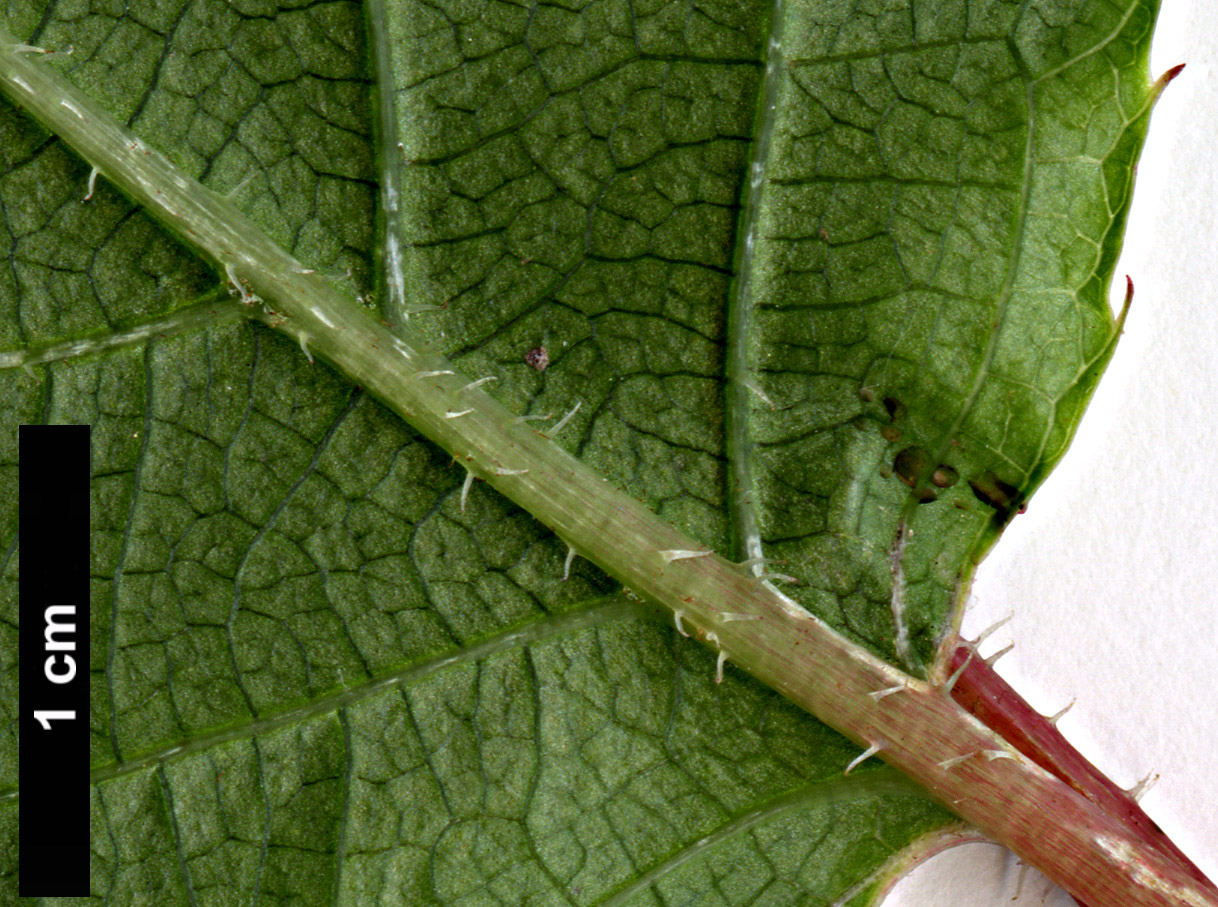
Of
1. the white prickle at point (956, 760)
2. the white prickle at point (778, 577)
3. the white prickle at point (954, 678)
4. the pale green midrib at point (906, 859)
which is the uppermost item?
the white prickle at point (778, 577)

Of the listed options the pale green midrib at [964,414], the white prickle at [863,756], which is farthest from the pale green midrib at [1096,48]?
the white prickle at [863,756]

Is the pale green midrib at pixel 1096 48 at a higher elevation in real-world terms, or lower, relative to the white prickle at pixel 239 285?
lower

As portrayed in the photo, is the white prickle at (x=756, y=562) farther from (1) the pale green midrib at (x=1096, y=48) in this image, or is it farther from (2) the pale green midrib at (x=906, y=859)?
(1) the pale green midrib at (x=1096, y=48)

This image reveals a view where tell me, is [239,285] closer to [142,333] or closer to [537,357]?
[142,333]

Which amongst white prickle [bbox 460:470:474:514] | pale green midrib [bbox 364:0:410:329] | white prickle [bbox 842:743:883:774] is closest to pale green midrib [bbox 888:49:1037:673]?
white prickle [bbox 842:743:883:774]

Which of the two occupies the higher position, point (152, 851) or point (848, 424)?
point (848, 424)

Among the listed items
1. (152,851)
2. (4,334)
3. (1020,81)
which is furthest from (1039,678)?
(4,334)

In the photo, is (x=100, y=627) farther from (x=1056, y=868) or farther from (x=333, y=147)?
(x=1056, y=868)
